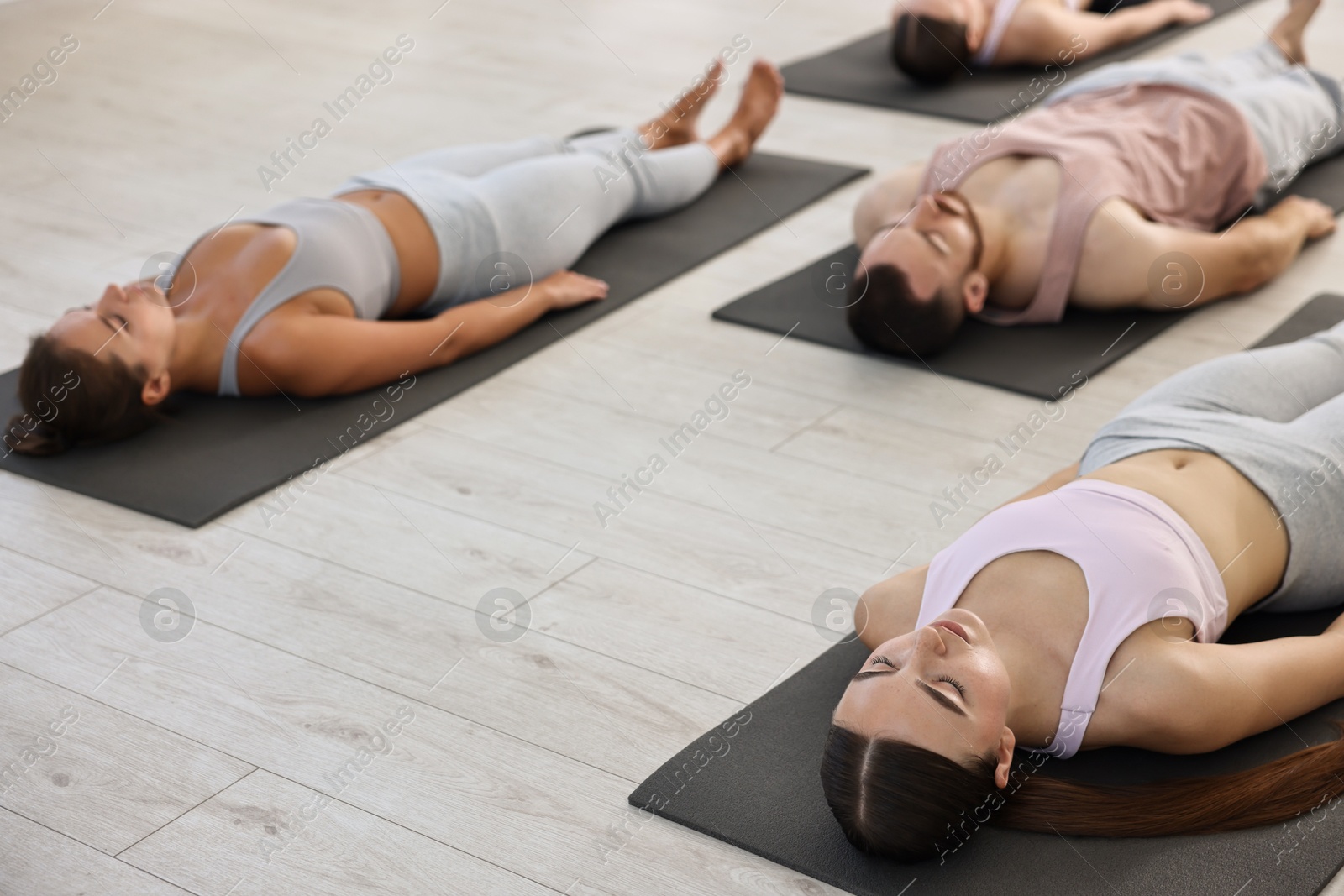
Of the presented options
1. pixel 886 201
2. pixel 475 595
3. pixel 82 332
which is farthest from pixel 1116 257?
pixel 82 332

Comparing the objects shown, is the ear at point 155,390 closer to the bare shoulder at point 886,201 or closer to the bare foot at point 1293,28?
the bare shoulder at point 886,201

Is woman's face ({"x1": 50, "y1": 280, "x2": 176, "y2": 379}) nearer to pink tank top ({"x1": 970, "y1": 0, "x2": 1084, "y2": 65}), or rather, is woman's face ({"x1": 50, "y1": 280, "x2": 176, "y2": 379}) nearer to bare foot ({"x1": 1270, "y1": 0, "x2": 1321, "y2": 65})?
bare foot ({"x1": 1270, "y1": 0, "x2": 1321, "y2": 65})

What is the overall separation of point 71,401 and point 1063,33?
3.03 meters

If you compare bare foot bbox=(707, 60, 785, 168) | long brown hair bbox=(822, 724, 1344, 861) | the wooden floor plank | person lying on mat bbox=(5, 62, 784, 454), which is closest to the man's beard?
person lying on mat bbox=(5, 62, 784, 454)

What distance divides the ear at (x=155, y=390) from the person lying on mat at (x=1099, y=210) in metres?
1.20

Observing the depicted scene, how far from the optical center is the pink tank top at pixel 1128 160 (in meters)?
2.58

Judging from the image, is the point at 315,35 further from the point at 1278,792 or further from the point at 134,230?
the point at 1278,792

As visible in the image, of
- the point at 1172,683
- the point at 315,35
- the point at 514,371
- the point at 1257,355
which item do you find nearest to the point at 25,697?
the point at 514,371

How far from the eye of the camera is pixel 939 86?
398 centimetres

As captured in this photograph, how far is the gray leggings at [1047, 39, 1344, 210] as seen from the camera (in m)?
2.82

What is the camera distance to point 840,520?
2055mm

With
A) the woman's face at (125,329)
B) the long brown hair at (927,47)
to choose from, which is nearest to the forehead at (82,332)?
the woman's face at (125,329)

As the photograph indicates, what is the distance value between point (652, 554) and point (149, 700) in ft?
2.32

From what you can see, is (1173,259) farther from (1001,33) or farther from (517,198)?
(1001,33)
